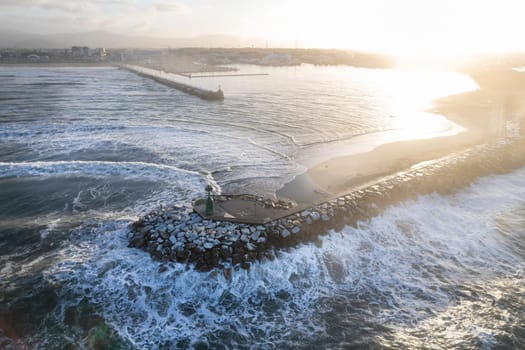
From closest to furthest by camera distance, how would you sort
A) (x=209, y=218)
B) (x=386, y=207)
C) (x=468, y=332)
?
(x=468, y=332) < (x=209, y=218) < (x=386, y=207)

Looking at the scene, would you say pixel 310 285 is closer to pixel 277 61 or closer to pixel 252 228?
pixel 252 228

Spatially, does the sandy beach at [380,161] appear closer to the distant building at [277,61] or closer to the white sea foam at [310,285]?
the white sea foam at [310,285]

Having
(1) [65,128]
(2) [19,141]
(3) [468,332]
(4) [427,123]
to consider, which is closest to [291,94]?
(4) [427,123]

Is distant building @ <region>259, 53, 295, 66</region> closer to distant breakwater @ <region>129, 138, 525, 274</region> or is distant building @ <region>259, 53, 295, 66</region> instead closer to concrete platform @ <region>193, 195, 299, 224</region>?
distant breakwater @ <region>129, 138, 525, 274</region>

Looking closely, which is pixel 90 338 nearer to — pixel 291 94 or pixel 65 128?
pixel 65 128

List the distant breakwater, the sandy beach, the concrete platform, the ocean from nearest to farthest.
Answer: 1. the ocean
2. the distant breakwater
3. the concrete platform
4. the sandy beach

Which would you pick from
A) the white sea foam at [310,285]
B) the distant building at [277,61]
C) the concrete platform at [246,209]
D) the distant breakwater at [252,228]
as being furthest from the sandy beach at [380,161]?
the distant building at [277,61]

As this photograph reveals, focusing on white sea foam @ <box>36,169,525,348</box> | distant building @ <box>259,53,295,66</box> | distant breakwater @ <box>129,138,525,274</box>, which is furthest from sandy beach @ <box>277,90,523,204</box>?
distant building @ <box>259,53,295,66</box>
